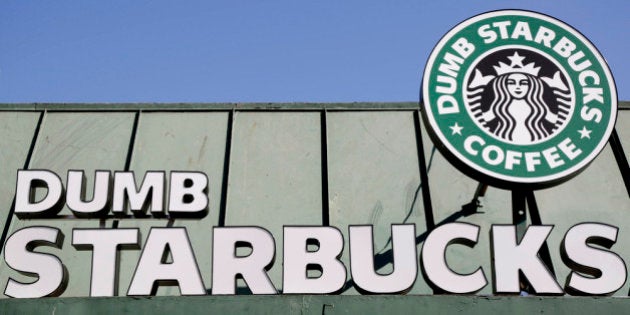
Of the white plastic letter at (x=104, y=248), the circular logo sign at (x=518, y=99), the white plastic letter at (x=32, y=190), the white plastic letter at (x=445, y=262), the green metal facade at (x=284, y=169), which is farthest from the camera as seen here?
the green metal facade at (x=284, y=169)

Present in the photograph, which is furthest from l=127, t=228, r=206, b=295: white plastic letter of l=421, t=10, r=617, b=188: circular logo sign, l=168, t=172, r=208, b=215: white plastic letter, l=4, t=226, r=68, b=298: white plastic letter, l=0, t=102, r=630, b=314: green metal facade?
l=421, t=10, r=617, b=188: circular logo sign

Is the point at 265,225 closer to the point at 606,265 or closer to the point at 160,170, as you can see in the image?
the point at 160,170

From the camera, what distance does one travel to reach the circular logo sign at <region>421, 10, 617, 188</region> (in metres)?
13.7

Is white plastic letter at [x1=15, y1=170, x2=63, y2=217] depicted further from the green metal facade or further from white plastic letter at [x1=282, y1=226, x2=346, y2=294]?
white plastic letter at [x1=282, y1=226, x2=346, y2=294]

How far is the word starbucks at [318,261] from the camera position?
40.3 ft

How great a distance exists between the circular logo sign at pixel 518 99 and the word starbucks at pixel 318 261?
1276mm

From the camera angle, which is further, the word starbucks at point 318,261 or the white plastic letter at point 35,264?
the white plastic letter at point 35,264

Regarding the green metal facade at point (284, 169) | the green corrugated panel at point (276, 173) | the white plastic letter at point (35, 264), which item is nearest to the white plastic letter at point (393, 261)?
the green metal facade at point (284, 169)

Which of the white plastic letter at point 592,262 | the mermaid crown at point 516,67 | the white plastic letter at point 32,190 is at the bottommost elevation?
the white plastic letter at point 592,262

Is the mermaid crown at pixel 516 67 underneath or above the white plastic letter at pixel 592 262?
above

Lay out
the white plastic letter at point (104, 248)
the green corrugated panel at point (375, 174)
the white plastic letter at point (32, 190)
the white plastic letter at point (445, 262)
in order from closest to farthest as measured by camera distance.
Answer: the white plastic letter at point (445, 262), the white plastic letter at point (104, 248), the white plastic letter at point (32, 190), the green corrugated panel at point (375, 174)

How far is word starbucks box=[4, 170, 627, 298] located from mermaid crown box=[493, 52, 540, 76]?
287 centimetres

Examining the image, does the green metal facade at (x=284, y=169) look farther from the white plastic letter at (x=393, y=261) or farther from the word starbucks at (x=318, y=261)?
the white plastic letter at (x=393, y=261)

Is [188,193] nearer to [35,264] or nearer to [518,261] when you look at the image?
[35,264]
